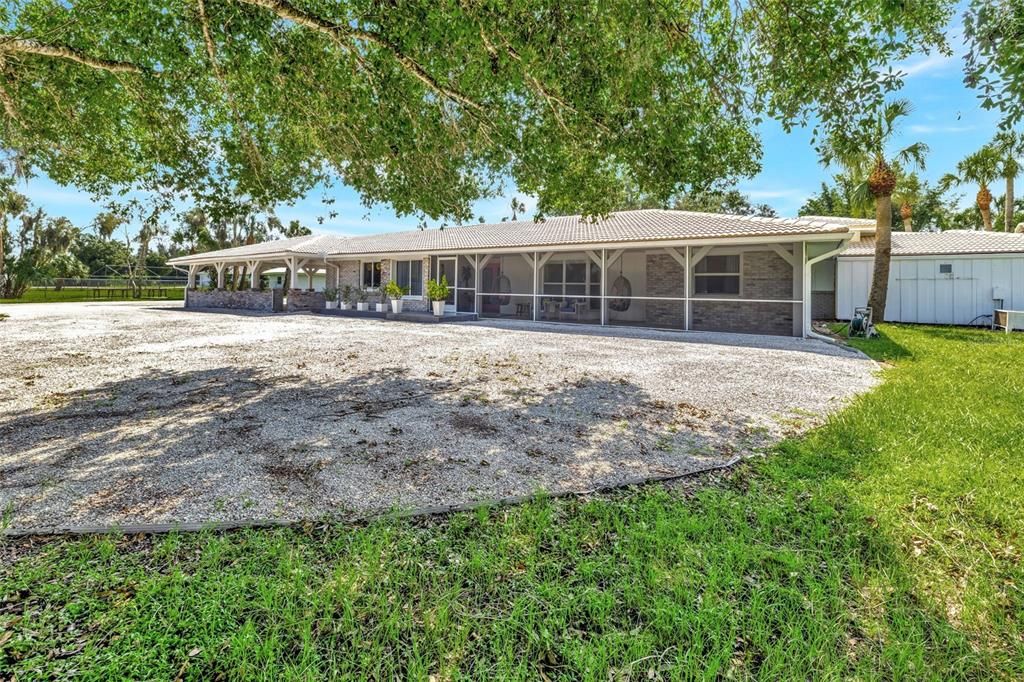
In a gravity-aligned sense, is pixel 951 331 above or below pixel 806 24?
below

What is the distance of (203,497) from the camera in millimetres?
3240

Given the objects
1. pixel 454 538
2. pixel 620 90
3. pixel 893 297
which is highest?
pixel 620 90

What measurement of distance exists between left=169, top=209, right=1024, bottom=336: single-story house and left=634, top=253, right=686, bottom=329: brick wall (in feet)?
0.13

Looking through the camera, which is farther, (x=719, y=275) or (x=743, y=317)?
(x=719, y=275)

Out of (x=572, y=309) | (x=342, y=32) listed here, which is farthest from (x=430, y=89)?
(x=572, y=309)

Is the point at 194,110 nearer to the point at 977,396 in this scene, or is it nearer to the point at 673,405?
the point at 673,405

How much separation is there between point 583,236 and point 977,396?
11.8 metres

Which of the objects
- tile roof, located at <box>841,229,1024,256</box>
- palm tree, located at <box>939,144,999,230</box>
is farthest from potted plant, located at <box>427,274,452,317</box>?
palm tree, located at <box>939,144,999,230</box>

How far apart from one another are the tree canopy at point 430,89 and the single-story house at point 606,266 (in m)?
5.74

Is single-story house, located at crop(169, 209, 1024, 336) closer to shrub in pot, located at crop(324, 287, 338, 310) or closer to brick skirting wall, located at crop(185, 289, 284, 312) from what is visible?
brick skirting wall, located at crop(185, 289, 284, 312)

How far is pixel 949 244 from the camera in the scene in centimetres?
1795

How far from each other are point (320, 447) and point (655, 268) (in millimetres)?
14169

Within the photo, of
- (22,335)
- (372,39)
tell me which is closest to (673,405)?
(372,39)

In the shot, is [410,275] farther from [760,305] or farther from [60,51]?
[60,51]
